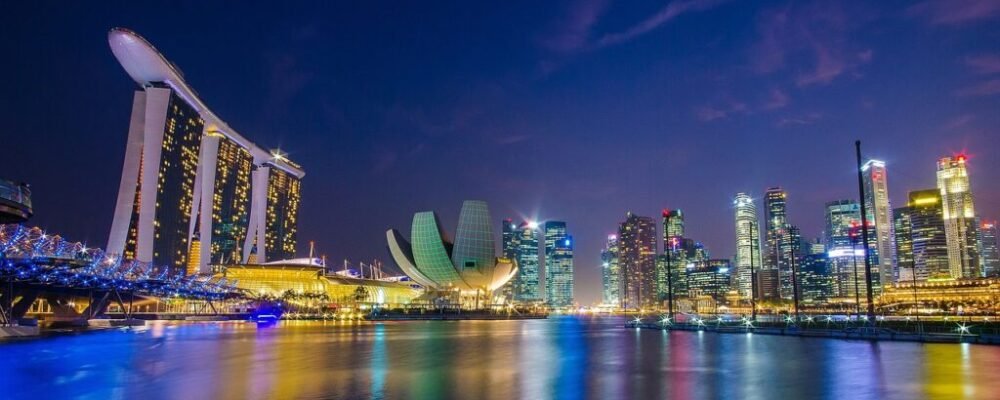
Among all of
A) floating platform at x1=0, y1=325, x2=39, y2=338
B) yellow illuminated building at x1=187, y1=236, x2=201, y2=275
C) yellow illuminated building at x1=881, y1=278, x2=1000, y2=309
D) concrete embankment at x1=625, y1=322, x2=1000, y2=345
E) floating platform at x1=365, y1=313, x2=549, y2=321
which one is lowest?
floating platform at x1=365, y1=313, x2=549, y2=321

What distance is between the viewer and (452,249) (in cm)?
11969

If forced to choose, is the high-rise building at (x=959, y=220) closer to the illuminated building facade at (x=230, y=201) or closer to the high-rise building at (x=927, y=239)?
the high-rise building at (x=927, y=239)

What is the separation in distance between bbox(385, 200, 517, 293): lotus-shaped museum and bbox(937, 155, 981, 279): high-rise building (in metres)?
114

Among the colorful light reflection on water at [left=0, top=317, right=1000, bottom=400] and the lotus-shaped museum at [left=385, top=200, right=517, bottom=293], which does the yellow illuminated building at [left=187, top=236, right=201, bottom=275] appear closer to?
the lotus-shaped museum at [left=385, top=200, right=517, bottom=293]

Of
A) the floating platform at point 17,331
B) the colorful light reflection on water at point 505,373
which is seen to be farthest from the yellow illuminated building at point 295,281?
the colorful light reflection on water at point 505,373

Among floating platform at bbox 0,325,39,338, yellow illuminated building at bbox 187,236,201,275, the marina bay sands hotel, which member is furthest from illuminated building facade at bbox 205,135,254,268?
floating platform at bbox 0,325,39,338

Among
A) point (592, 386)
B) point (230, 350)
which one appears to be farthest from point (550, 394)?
point (230, 350)

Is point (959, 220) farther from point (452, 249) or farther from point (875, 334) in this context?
point (875, 334)

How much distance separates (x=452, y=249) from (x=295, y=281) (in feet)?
96.9

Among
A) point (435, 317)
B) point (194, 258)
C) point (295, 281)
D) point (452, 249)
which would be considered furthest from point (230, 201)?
point (435, 317)

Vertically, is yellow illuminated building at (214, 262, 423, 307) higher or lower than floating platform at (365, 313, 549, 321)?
higher

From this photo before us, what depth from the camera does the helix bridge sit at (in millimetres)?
41219

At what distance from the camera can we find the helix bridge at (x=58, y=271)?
135ft

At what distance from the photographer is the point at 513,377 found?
58.7ft
